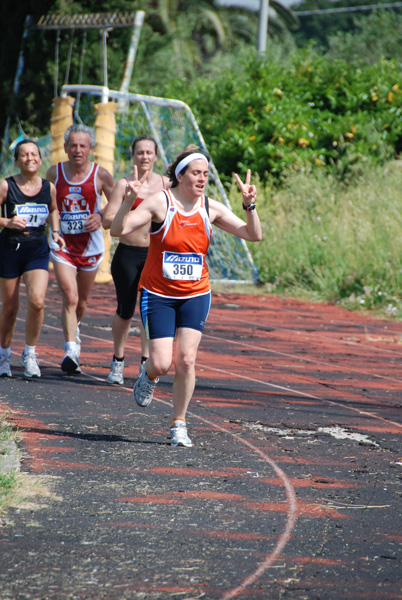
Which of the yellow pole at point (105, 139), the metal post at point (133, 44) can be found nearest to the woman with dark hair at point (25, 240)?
the yellow pole at point (105, 139)

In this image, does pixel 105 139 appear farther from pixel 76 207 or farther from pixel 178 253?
pixel 178 253

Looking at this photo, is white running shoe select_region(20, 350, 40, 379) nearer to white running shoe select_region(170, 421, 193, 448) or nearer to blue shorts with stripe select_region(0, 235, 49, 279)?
blue shorts with stripe select_region(0, 235, 49, 279)

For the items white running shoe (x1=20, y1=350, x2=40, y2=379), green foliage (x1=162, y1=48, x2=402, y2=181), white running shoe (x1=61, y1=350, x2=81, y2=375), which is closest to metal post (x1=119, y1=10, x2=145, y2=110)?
green foliage (x1=162, y1=48, x2=402, y2=181)

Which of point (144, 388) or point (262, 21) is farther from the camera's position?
point (262, 21)

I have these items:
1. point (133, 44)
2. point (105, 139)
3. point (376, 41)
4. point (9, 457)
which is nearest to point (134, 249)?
point (9, 457)

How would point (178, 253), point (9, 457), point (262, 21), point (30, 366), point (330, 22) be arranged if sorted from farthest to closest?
1. point (330, 22)
2. point (262, 21)
3. point (30, 366)
4. point (178, 253)
5. point (9, 457)

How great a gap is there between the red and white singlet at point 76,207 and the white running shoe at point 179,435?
250 centimetres

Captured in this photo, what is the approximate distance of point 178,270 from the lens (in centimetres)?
555

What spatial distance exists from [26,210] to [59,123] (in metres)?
8.00

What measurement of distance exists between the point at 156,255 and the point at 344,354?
14.9 ft

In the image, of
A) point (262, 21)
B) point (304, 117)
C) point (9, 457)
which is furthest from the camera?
point (262, 21)

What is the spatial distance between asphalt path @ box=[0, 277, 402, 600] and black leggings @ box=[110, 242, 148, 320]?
0.74 m

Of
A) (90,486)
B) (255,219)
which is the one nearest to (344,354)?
(255,219)

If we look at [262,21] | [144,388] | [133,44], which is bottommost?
[144,388]
